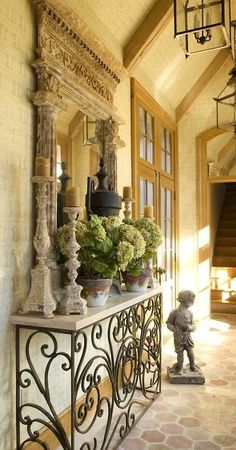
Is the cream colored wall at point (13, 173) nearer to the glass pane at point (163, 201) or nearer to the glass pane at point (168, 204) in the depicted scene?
the glass pane at point (163, 201)

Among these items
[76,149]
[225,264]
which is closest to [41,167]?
[76,149]

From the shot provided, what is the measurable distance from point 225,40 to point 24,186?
153cm

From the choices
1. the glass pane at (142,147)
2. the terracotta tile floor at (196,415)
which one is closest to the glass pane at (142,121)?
the glass pane at (142,147)

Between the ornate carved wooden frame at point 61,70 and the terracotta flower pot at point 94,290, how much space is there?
373 millimetres

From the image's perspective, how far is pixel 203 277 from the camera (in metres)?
5.45

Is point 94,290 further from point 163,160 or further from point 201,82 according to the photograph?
point 201,82

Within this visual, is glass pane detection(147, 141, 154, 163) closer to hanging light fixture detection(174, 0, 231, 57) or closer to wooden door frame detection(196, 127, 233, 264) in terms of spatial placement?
wooden door frame detection(196, 127, 233, 264)

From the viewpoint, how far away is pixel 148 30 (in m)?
3.59

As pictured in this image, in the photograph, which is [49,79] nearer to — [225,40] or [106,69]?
[106,69]

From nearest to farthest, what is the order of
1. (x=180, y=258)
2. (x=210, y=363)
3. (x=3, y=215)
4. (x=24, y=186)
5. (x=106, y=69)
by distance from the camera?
(x=3, y=215) → (x=24, y=186) → (x=106, y=69) → (x=210, y=363) → (x=180, y=258)

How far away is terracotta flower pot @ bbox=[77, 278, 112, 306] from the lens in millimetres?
2207

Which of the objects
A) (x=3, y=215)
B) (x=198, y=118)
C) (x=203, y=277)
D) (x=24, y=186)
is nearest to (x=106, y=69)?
(x=24, y=186)

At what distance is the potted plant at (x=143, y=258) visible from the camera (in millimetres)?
2662

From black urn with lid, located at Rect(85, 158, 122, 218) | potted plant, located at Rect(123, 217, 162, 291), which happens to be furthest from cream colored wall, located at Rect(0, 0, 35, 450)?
potted plant, located at Rect(123, 217, 162, 291)
